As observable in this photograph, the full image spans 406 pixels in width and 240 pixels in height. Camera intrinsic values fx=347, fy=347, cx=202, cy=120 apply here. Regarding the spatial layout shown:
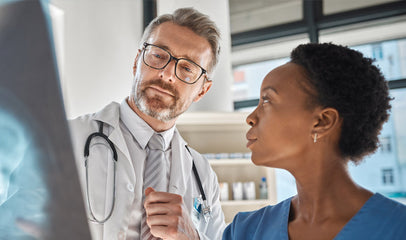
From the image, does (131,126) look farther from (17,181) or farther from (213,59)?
(17,181)

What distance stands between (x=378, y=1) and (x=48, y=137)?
13.1 feet

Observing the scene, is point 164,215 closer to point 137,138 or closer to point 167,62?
point 137,138

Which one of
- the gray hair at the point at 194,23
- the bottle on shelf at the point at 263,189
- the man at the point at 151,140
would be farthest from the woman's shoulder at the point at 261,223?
the bottle on shelf at the point at 263,189

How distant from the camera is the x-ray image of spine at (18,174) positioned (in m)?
0.22

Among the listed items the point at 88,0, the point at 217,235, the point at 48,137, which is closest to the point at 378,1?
the point at 88,0

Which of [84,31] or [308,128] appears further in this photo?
[84,31]

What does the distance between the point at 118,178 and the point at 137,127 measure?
0.21 metres

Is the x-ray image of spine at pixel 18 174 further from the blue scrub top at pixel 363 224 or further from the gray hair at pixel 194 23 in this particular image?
the gray hair at pixel 194 23

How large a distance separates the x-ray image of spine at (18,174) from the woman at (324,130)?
0.66 m

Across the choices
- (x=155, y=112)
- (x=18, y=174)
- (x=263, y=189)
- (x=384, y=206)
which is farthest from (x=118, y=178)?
(x=263, y=189)

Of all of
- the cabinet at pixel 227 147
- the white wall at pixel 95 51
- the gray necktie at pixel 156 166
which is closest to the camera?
the gray necktie at pixel 156 166

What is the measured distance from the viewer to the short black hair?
812mm

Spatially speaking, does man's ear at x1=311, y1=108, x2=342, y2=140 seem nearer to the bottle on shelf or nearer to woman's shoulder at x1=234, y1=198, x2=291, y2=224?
woman's shoulder at x1=234, y1=198, x2=291, y2=224

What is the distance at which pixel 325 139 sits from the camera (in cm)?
84
